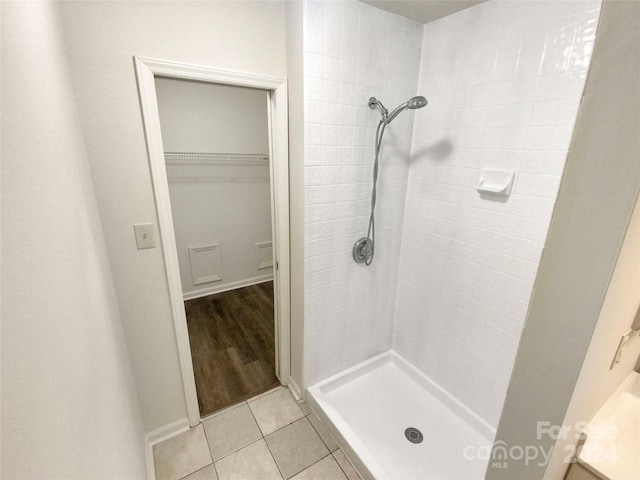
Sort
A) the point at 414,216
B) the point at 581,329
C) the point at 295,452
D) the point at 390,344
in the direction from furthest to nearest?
the point at 390,344, the point at 414,216, the point at 295,452, the point at 581,329

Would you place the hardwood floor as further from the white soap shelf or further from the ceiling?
the ceiling

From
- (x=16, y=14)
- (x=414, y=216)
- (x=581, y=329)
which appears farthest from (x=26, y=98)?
(x=414, y=216)

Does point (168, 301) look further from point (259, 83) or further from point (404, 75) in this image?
point (404, 75)

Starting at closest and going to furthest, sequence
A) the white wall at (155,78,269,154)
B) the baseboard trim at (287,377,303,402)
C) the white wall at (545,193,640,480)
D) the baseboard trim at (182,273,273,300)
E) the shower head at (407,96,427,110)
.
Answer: the white wall at (545,193,640,480) < the shower head at (407,96,427,110) < the baseboard trim at (287,377,303,402) < the white wall at (155,78,269,154) < the baseboard trim at (182,273,273,300)

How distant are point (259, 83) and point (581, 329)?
159 cm

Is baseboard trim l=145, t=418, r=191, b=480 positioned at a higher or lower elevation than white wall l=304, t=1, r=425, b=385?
lower

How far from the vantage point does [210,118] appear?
9.61 feet

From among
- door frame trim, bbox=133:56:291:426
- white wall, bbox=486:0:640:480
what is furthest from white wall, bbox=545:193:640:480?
door frame trim, bbox=133:56:291:426

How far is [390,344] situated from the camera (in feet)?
7.78

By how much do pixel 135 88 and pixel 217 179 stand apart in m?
1.89

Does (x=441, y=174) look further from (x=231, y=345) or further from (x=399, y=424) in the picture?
(x=231, y=345)

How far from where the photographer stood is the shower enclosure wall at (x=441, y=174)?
1324 millimetres

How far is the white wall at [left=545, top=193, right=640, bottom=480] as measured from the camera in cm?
54

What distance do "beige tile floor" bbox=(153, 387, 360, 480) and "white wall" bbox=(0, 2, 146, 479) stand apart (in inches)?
26.3
